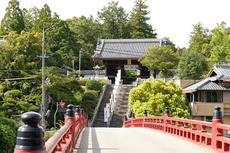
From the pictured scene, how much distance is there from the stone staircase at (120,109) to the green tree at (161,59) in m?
5.45

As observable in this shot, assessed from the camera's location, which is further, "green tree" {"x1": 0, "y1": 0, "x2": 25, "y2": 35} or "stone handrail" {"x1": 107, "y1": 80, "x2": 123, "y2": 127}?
"green tree" {"x1": 0, "y1": 0, "x2": 25, "y2": 35}

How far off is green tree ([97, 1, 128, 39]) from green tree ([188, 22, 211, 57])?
1624 centimetres

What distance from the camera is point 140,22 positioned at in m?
70.6

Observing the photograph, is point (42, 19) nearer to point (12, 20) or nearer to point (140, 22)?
point (12, 20)

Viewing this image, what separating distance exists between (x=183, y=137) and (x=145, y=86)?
1634 centimetres

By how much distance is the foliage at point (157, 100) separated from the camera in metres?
26.8

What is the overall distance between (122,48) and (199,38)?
19.0 meters

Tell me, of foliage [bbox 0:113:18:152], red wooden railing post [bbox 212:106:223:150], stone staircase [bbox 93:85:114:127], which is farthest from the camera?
stone staircase [bbox 93:85:114:127]

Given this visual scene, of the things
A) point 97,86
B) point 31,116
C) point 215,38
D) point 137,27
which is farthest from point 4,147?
point 137,27

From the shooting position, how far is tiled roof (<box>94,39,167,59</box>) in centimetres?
4919

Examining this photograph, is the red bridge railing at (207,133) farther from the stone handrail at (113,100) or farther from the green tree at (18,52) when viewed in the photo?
the green tree at (18,52)

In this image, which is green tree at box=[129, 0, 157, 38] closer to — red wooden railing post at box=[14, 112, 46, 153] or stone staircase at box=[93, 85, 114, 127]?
stone staircase at box=[93, 85, 114, 127]

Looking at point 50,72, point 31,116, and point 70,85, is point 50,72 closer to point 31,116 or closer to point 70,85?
point 70,85

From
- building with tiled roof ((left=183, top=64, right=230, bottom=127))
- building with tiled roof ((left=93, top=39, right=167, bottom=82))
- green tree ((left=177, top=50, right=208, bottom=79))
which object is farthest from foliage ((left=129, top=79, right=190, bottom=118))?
building with tiled roof ((left=93, top=39, right=167, bottom=82))
